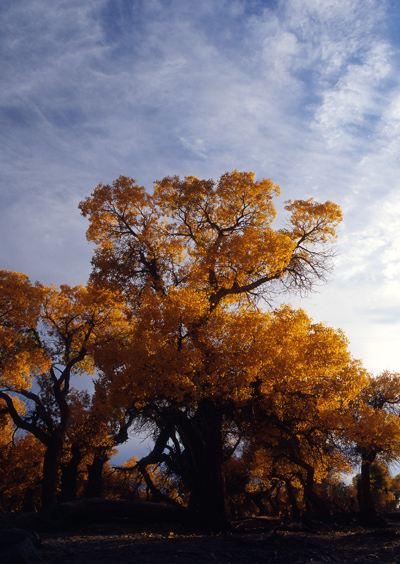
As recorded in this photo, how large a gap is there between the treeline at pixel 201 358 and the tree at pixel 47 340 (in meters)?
0.08

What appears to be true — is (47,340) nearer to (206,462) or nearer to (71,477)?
(71,477)

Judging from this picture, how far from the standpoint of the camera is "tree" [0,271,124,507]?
21.9m

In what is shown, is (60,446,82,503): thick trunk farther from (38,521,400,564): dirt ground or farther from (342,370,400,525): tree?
(342,370,400,525): tree

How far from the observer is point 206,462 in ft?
50.6

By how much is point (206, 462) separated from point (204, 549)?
20.0 ft

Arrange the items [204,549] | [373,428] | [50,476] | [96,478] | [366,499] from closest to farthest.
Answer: [204,549], [373,428], [50,476], [366,499], [96,478]

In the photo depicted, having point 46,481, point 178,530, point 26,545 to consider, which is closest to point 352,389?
point 178,530

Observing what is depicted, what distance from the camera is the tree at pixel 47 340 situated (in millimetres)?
21859

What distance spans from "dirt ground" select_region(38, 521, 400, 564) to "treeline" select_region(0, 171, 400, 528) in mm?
3983

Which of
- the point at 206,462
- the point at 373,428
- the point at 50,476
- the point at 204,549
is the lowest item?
the point at 204,549

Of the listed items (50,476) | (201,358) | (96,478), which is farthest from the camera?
(96,478)

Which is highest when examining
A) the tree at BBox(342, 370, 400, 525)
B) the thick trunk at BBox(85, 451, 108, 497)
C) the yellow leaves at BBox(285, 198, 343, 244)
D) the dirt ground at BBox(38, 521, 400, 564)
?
the yellow leaves at BBox(285, 198, 343, 244)

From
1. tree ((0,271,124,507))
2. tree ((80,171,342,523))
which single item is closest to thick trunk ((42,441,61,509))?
tree ((0,271,124,507))

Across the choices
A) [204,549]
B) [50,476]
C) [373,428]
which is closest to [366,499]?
[373,428]
